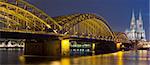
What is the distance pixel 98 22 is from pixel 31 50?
3705 centimetres

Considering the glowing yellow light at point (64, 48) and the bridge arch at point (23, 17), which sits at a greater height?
the bridge arch at point (23, 17)

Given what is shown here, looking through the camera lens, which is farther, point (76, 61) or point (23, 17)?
point (23, 17)

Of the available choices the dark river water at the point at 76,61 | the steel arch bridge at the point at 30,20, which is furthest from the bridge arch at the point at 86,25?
the dark river water at the point at 76,61

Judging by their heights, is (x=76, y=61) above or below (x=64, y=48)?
below

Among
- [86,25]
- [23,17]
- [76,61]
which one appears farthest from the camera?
[86,25]

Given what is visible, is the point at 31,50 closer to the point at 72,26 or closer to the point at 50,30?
the point at 50,30

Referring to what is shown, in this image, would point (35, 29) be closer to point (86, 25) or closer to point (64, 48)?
point (64, 48)

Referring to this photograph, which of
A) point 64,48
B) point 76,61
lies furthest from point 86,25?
point 76,61

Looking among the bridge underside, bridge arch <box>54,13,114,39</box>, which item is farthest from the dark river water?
bridge arch <box>54,13,114,39</box>

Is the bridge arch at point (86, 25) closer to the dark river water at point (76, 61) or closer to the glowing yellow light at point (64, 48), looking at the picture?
the glowing yellow light at point (64, 48)

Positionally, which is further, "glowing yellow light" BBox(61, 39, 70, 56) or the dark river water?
"glowing yellow light" BBox(61, 39, 70, 56)

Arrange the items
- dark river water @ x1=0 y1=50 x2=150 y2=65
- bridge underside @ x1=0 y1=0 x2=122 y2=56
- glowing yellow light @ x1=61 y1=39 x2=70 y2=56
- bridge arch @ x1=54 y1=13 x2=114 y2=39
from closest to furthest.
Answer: dark river water @ x1=0 y1=50 x2=150 y2=65 → bridge underside @ x1=0 y1=0 x2=122 y2=56 → glowing yellow light @ x1=61 y1=39 x2=70 y2=56 → bridge arch @ x1=54 y1=13 x2=114 y2=39

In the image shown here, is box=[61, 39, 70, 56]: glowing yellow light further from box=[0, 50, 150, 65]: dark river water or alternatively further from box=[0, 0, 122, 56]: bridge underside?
box=[0, 50, 150, 65]: dark river water

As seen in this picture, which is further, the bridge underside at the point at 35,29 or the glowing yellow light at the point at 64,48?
the glowing yellow light at the point at 64,48
